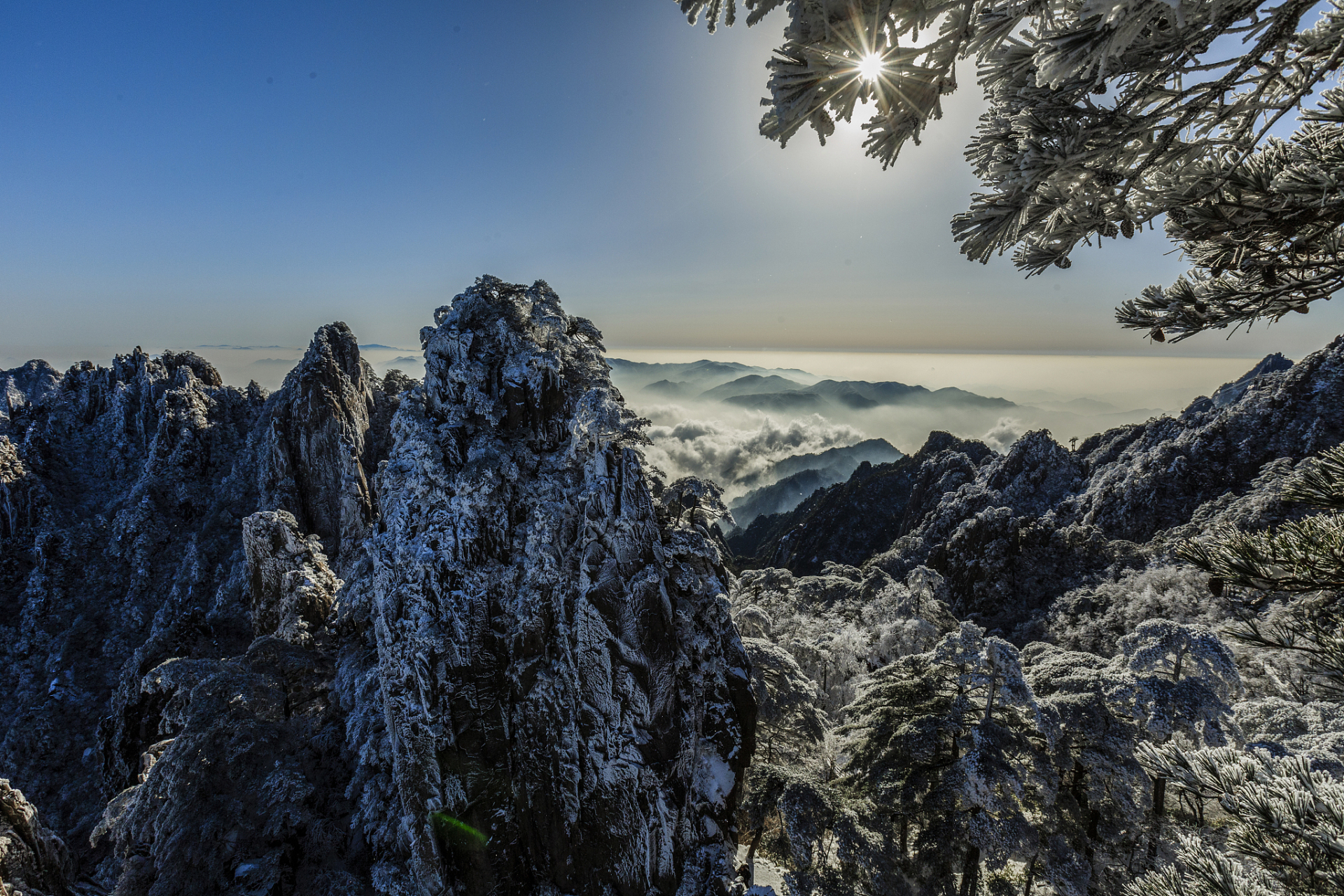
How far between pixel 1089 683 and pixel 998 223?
12.8m

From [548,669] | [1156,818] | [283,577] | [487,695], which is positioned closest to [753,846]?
[548,669]

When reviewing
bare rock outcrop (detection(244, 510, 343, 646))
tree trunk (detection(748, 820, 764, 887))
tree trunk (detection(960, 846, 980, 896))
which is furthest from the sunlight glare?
bare rock outcrop (detection(244, 510, 343, 646))

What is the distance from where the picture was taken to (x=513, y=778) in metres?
10.7

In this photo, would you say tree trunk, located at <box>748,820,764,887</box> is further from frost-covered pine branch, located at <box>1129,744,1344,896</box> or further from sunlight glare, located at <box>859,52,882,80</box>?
sunlight glare, located at <box>859,52,882,80</box>

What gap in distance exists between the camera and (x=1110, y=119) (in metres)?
2.44

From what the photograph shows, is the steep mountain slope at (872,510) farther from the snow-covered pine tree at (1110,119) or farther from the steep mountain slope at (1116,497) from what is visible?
the snow-covered pine tree at (1110,119)

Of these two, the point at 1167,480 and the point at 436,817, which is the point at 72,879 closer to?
the point at 436,817

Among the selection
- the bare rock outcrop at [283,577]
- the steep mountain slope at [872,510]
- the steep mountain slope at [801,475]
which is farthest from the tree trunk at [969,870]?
the steep mountain slope at [801,475]

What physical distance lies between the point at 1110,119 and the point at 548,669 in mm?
11933

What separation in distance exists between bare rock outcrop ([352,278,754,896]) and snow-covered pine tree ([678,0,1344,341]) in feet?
30.5

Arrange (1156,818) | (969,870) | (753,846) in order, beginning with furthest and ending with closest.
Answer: (753,846), (1156,818), (969,870)

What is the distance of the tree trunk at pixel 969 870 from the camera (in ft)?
29.8

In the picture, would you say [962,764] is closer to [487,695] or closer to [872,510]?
[487,695]

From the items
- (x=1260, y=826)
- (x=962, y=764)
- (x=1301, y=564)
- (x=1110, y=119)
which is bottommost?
(x=962, y=764)
